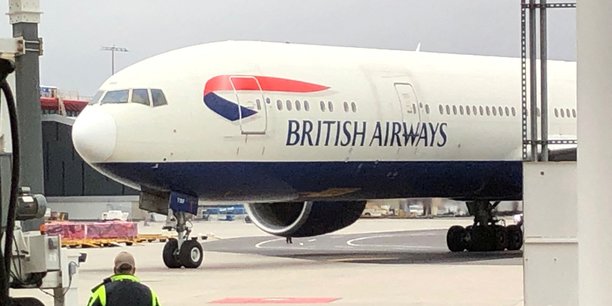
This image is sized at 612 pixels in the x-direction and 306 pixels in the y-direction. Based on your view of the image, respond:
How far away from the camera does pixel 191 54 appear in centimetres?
2038

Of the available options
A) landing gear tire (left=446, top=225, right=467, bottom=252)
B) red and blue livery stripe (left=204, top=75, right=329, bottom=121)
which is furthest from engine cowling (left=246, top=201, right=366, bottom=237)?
red and blue livery stripe (left=204, top=75, right=329, bottom=121)

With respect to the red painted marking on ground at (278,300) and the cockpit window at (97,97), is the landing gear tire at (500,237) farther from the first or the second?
the red painted marking on ground at (278,300)

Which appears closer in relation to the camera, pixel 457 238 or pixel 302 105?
pixel 302 105

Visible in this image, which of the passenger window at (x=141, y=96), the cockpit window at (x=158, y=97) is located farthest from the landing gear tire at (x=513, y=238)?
the passenger window at (x=141, y=96)

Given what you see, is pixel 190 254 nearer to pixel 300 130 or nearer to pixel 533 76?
pixel 300 130

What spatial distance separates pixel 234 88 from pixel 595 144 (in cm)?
1626

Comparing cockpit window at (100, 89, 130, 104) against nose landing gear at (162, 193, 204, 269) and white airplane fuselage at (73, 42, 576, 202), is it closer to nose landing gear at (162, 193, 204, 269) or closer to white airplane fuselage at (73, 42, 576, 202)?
white airplane fuselage at (73, 42, 576, 202)

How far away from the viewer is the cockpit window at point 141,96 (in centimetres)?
1950

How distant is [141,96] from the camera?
64.1 ft

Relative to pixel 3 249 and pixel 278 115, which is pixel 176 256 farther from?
pixel 3 249

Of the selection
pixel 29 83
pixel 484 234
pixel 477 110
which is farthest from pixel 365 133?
pixel 29 83

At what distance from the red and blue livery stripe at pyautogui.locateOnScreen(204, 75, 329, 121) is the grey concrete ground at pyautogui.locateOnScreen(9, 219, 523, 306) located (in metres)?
2.46

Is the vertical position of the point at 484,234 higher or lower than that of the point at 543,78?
lower

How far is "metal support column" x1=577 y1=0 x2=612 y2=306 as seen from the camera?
362 centimetres
